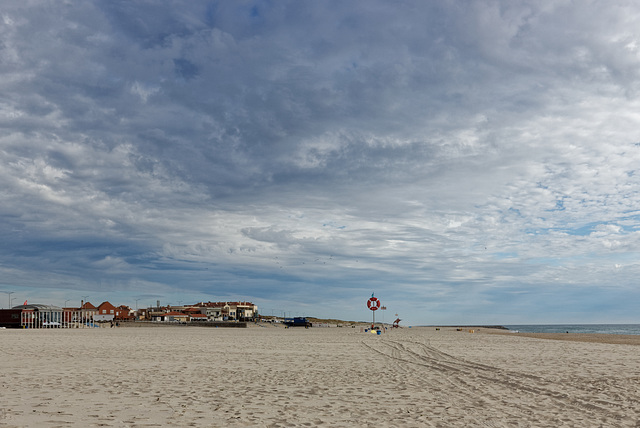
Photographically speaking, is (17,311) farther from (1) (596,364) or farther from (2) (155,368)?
(1) (596,364)

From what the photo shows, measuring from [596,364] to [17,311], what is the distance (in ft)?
331

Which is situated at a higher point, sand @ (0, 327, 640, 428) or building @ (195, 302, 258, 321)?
sand @ (0, 327, 640, 428)

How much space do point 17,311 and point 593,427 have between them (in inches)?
4158

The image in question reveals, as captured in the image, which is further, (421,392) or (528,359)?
(528,359)

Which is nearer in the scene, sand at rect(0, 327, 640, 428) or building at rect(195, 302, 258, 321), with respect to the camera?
sand at rect(0, 327, 640, 428)

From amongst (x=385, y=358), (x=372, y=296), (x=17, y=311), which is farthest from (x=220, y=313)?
(x=385, y=358)

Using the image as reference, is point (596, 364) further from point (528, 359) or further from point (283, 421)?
point (283, 421)

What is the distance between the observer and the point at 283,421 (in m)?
9.17

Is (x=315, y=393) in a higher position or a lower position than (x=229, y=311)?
higher

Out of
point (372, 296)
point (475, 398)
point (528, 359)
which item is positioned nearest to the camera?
point (475, 398)

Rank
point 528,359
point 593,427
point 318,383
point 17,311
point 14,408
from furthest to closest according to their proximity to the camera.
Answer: point 17,311, point 528,359, point 318,383, point 14,408, point 593,427

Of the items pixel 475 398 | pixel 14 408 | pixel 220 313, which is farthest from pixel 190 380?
pixel 220 313

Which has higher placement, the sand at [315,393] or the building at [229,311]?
the sand at [315,393]

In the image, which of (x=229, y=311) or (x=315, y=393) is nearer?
(x=315, y=393)
